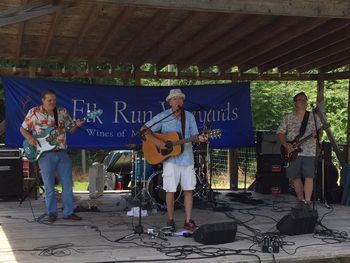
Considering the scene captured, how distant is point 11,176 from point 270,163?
4.23m

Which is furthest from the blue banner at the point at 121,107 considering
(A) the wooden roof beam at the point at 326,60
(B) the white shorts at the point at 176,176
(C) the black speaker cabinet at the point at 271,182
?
(B) the white shorts at the point at 176,176

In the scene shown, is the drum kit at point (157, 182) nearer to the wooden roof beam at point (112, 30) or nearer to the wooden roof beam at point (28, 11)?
the wooden roof beam at point (112, 30)

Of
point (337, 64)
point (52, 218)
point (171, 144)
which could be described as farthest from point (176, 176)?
point (337, 64)

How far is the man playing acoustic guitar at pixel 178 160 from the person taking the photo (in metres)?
5.27

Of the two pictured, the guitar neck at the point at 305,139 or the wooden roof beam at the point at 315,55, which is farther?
the wooden roof beam at the point at 315,55

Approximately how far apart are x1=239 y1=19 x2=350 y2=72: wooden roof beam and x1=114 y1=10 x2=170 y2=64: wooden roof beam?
6.67 feet

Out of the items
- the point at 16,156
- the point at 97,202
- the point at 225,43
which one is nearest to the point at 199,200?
the point at 97,202

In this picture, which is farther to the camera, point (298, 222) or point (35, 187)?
point (35, 187)

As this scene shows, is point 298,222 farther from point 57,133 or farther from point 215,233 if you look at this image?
point 57,133

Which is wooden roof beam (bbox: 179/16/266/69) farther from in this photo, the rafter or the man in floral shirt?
the man in floral shirt

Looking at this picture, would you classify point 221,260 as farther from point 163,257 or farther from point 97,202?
point 97,202

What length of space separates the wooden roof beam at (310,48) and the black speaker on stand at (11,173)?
14.5 ft

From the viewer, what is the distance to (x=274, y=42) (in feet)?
22.2

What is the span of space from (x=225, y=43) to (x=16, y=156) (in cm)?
355
